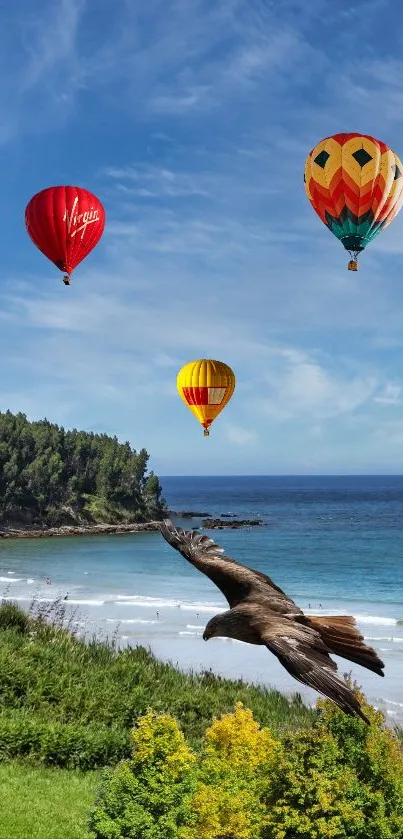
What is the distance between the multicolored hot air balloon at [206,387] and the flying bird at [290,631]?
2436 centimetres

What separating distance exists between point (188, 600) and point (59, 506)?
51969 millimetres

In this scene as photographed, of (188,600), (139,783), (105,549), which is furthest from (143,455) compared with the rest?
(139,783)

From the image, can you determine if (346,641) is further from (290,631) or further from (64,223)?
(64,223)

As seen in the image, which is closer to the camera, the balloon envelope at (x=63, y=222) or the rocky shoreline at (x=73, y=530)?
the balloon envelope at (x=63, y=222)

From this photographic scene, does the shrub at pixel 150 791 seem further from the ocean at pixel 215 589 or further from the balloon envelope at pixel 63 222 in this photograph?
the balloon envelope at pixel 63 222

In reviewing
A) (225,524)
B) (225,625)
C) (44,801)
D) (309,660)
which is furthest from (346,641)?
(225,524)

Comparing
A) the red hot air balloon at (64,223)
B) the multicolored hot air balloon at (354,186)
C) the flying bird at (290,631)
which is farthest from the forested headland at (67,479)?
the flying bird at (290,631)

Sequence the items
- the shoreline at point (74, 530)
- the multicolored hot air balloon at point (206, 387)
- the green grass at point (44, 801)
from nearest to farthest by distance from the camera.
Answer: the green grass at point (44, 801) < the multicolored hot air balloon at point (206, 387) < the shoreline at point (74, 530)

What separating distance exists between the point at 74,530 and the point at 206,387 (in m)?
59.1

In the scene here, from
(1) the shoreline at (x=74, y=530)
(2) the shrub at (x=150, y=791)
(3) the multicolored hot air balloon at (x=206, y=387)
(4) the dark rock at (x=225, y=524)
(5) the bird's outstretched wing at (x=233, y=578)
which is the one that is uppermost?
(3) the multicolored hot air balloon at (x=206, y=387)

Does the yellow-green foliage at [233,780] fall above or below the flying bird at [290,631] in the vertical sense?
below

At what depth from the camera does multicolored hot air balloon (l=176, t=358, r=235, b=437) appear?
103 feet

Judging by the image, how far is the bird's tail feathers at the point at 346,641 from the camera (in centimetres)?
467

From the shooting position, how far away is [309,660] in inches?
190
